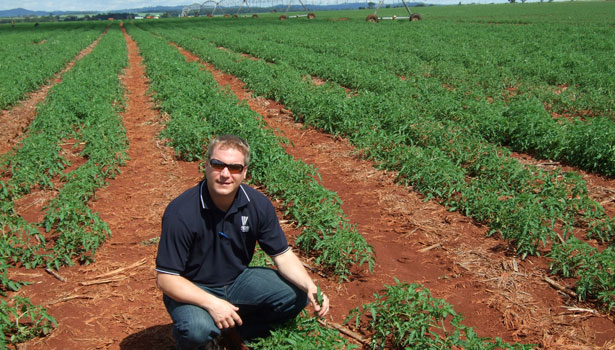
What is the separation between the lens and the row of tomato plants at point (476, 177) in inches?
190

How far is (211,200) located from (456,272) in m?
2.83

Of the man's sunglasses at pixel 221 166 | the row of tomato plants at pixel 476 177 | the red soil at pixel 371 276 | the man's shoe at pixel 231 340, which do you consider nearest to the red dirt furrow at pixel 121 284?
the red soil at pixel 371 276

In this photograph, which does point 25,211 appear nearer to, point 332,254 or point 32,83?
point 332,254

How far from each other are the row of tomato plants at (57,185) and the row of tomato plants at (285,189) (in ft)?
4.37

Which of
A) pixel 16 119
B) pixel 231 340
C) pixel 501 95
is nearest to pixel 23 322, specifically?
pixel 231 340

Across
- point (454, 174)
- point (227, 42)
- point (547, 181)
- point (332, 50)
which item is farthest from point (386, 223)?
point (227, 42)

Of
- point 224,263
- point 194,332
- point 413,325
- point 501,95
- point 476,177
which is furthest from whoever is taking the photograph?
point 501,95

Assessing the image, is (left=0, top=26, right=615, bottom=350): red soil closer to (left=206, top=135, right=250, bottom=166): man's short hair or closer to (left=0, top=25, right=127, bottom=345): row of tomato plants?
(left=0, top=25, right=127, bottom=345): row of tomato plants

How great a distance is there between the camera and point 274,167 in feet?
21.8

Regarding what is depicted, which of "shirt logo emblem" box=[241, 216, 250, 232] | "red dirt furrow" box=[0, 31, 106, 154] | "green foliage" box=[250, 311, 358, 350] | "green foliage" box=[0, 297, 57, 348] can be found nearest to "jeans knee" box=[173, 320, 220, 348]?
"green foliage" box=[250, 311, 358, 350]

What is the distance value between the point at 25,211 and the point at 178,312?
426 centimetres

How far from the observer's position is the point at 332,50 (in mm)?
21312

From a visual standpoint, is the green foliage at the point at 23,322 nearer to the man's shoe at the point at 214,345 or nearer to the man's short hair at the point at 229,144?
the man's shoe at the point at 214,345

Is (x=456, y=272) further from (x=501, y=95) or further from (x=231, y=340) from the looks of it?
(x=501, y=95)
